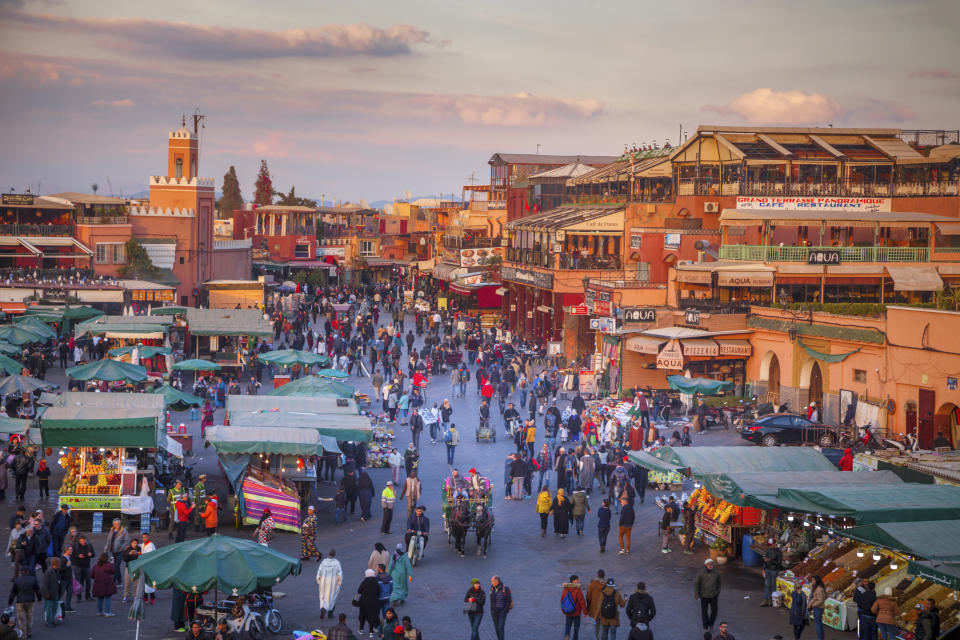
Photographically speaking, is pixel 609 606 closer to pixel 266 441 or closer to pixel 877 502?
pixel 877 502

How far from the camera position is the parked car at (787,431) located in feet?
91.7

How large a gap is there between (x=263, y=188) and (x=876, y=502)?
113 metres

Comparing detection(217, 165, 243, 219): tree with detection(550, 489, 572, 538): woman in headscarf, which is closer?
detection(550, 489, 572, 538): woman in headscarf

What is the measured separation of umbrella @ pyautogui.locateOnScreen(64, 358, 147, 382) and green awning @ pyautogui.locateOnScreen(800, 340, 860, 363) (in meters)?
17.9

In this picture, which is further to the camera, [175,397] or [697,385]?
[697,385]

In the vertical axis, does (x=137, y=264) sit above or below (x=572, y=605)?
above

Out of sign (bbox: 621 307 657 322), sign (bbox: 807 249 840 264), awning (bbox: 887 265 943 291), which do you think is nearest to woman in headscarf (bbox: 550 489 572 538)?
sign (bbox: 621 307 657 322)

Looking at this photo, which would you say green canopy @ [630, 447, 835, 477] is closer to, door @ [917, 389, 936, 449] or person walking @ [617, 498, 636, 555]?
person walking @ [617, 498, 636, 555]

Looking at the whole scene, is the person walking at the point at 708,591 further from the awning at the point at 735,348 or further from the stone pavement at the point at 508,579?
the awning at the point at 735,348

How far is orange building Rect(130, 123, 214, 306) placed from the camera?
199 ft

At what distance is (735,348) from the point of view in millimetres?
34469

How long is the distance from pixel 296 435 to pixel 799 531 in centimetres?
906

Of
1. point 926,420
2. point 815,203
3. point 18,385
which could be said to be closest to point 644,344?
point 926,420

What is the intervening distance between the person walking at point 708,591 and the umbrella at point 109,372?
1799 centimetres
